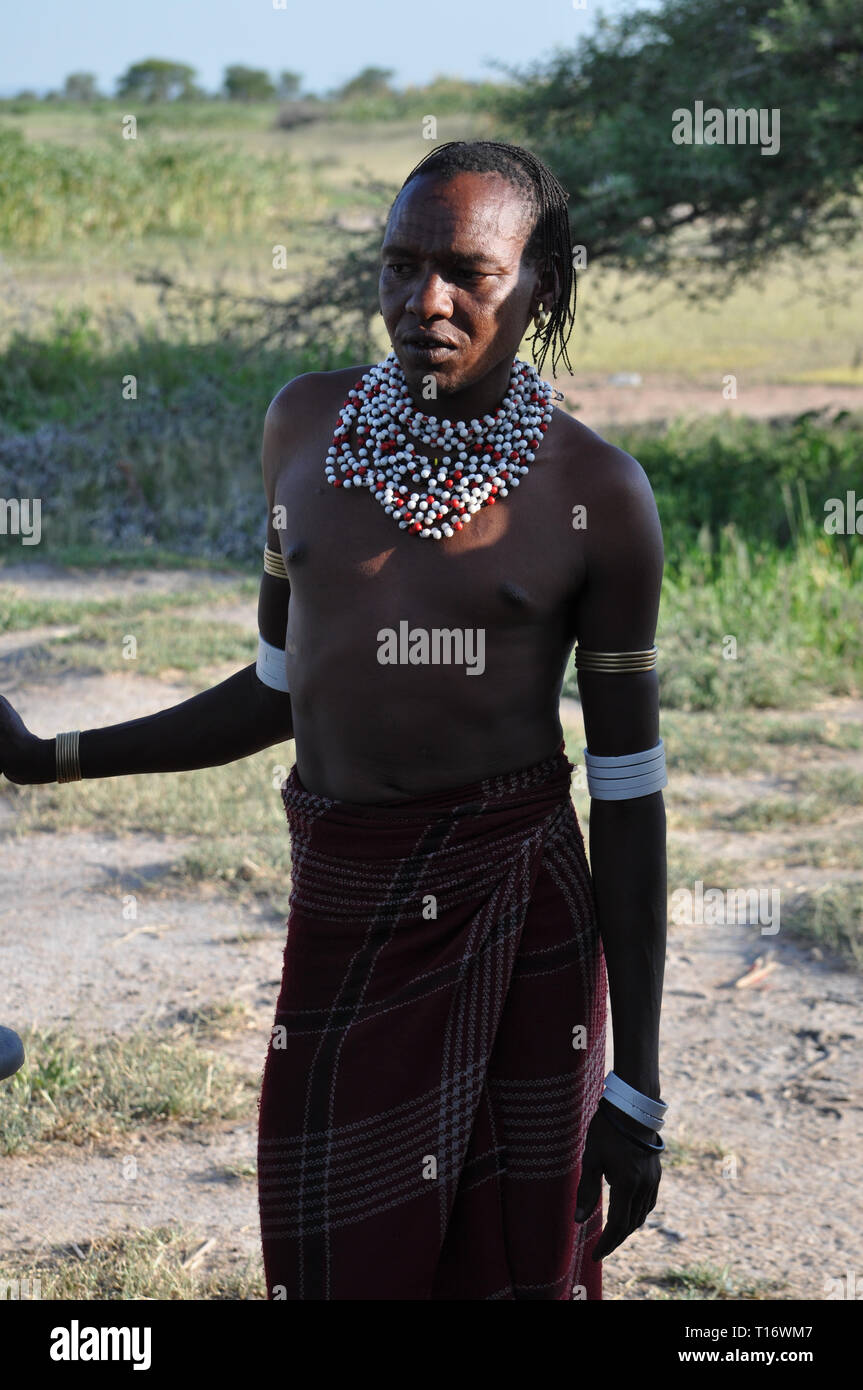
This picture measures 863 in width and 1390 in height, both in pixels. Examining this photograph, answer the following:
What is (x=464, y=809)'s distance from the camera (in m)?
1.74

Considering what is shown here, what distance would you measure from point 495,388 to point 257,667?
1.65 feet

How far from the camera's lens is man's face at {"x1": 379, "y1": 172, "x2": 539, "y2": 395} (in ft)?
5.48

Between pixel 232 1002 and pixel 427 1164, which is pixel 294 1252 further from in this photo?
pixel 232 1002

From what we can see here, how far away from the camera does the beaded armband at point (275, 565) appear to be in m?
1.97

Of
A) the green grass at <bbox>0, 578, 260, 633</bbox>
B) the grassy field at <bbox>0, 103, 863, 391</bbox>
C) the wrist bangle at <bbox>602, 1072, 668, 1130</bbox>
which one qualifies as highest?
the grassy field at <bbox>0, 103, 863, 391</bbox>

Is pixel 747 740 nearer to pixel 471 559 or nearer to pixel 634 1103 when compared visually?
pixel 634 1103

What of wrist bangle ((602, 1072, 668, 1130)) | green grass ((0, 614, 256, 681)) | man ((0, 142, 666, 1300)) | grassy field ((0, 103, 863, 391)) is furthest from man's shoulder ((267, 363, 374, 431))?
grassy field ((0, 103, 863, 391))

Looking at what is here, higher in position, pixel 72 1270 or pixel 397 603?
pixel 397 603

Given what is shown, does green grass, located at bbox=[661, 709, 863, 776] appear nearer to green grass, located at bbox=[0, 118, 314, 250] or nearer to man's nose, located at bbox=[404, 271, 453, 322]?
man's nose, located at bbox=[404, 271, 453, 322]

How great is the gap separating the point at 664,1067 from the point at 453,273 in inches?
91.4

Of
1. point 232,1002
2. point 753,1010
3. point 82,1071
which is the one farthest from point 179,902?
point 753,1010

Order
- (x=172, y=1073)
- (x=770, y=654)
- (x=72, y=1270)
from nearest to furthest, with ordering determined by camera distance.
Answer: (x=72, y=1270)
(x=172, y=1073)
(x=770, y=654)


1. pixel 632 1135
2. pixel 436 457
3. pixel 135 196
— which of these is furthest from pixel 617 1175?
pixel 135 196
